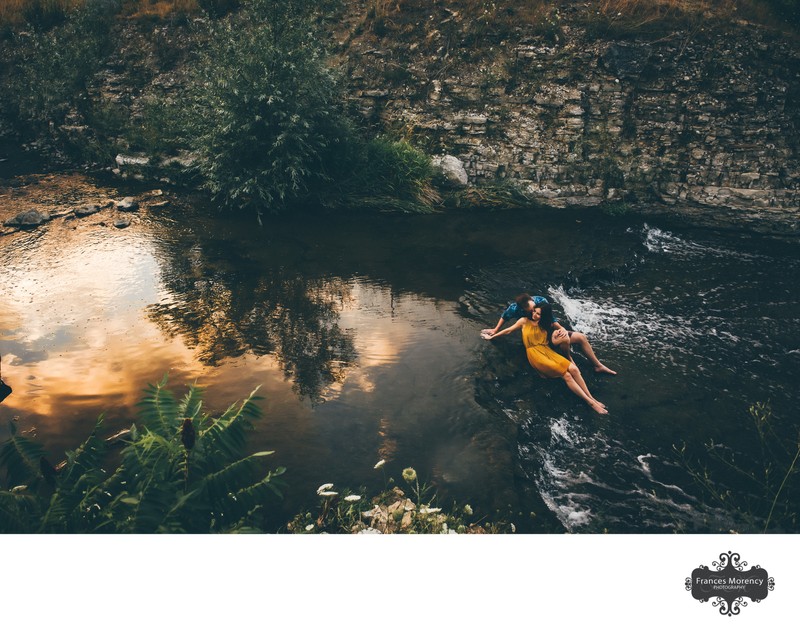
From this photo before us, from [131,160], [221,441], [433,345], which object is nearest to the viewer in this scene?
[221,441]

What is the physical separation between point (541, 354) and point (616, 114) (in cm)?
835

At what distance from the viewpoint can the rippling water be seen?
506cm

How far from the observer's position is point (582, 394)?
610 centimetres

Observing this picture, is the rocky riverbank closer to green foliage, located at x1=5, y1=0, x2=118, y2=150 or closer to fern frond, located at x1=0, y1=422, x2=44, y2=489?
green foliage, located at x1=5, y1=0, x2=118, y2=150

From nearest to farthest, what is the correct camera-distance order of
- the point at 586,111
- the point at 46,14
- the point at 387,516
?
the point at 387,516 < the point at 586,111 < the point at 46,14

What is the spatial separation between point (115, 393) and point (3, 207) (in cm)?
794

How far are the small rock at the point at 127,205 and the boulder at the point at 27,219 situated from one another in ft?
4.59

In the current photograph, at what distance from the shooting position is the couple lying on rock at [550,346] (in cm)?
618

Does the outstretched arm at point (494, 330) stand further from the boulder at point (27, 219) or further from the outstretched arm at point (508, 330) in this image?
the boulder at point (27, 219)

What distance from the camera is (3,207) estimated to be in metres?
10.5

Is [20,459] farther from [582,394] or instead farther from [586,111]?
[586,111]

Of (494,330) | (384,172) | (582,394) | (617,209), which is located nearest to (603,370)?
(582,394)

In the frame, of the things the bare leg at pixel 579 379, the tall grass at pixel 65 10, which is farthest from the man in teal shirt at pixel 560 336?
the tall grass at pixel 65 10

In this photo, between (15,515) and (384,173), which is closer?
(15,515)
